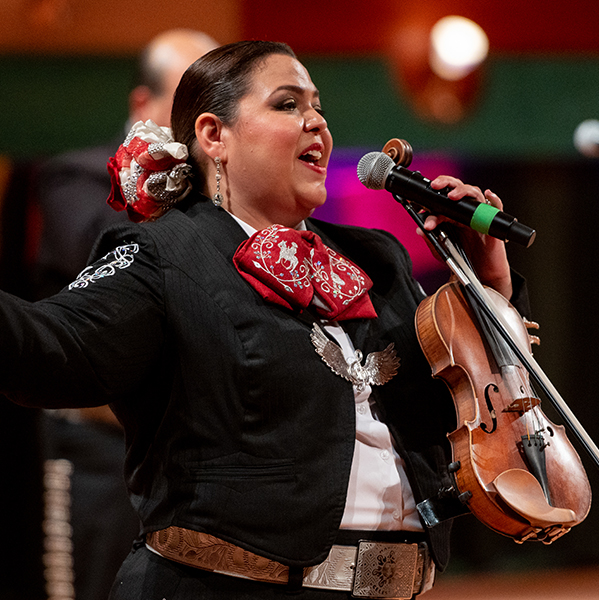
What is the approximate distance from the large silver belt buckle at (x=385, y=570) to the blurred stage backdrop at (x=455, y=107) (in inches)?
90.2

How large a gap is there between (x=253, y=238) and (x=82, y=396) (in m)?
0.42

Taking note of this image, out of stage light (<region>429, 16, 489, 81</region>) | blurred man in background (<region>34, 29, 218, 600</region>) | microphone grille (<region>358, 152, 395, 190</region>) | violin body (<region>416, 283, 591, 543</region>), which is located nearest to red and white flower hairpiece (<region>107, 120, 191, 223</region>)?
microphone grille (<region>358, 152, 395, 190</region>)

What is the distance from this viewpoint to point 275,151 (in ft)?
5.24

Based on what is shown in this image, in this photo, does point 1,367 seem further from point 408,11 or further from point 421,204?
point 408,11

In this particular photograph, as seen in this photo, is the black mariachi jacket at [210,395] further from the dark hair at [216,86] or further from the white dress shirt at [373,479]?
the dark hair at [216,86]

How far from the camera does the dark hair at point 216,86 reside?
5.45 feet

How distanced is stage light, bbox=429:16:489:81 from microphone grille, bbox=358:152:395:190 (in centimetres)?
253

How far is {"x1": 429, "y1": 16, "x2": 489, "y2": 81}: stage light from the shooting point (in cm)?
387

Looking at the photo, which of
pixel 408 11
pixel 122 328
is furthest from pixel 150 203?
pixel 408 11

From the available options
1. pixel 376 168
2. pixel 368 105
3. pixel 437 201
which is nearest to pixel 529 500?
pixel 437 201

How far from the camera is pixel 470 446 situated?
1.39m

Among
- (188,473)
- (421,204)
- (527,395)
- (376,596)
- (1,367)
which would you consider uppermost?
(421,204)

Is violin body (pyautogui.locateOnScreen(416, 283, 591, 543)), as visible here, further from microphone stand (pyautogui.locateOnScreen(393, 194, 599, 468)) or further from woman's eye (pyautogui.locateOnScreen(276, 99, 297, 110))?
woman's eye (pyautogui.locateOnScreen(276, 99, 297, 110))

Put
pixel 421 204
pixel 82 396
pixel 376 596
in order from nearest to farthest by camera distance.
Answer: pixel 82 396 < pixel 376 596 < pixel 421 204
